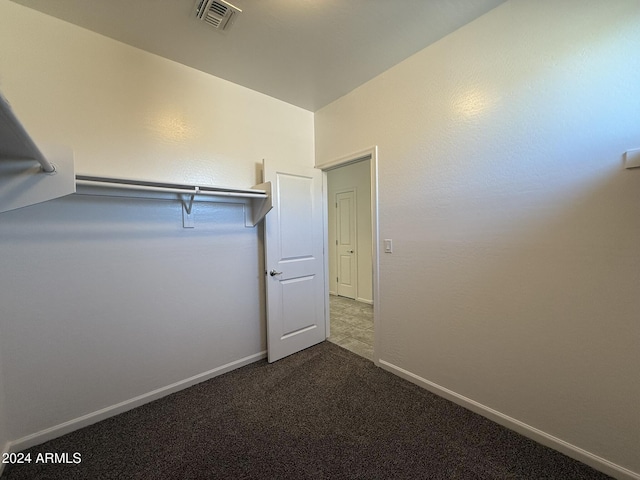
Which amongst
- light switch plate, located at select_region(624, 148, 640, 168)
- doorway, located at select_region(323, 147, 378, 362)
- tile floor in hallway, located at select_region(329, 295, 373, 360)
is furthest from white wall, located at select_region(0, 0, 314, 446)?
light switch plate, located at select_region(624, 148, 640, 168)

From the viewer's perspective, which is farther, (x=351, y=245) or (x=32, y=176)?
(x=351, y=245)

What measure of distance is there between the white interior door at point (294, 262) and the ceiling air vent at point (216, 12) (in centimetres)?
104

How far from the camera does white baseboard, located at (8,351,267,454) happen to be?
1543mm

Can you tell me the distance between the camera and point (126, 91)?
184 centimetres

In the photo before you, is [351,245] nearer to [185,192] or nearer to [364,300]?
[364,300]

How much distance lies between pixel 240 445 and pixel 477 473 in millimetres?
1313

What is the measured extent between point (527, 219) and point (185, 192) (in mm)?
2175

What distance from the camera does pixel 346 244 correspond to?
16.2 feet

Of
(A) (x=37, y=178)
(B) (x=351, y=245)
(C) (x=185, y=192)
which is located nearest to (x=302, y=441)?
(C) (x=185, y=192)

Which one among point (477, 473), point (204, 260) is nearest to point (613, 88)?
point (477, 473)

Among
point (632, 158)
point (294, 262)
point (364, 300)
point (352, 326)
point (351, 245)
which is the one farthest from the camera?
point (351, 245)

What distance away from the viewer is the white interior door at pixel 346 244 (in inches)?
188

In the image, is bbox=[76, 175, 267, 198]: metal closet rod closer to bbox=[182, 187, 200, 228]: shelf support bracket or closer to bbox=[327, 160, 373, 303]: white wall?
bbox=[182, 187, 200, 228]: shelf support bracket

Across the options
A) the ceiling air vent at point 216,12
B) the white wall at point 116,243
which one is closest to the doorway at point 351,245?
the white wall at point 116,243
